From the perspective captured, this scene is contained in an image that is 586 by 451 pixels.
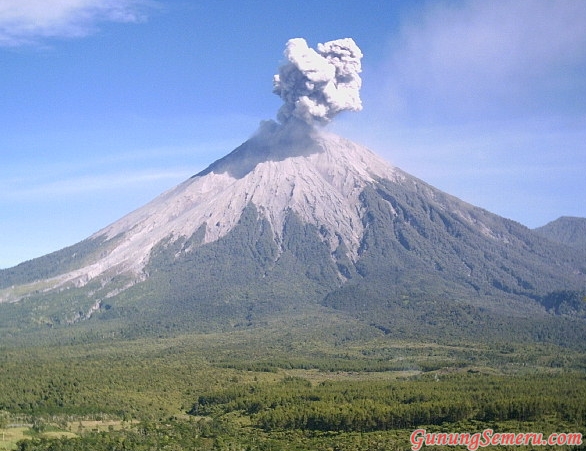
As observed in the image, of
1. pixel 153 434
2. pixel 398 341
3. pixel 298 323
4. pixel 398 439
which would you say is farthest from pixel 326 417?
pixel 298 323

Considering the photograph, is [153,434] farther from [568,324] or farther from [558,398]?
[568,324]

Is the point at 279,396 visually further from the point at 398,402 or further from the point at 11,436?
the point at 11,436

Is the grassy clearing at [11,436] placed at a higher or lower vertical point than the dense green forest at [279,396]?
higher

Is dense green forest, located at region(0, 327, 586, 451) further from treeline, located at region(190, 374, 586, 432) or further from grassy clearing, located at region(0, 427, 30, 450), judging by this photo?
grassy clearing, located at region(0, 427, 30, 450)
